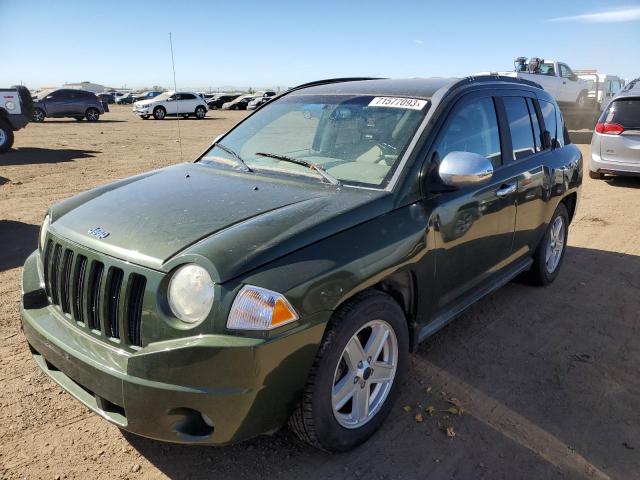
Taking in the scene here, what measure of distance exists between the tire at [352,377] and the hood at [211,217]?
1.47 ft

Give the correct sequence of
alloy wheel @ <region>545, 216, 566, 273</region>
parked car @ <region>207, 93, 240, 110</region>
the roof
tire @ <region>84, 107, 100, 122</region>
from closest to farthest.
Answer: the roof, alloy wheel @ <region>545, 216, 566, 273</region>, tire @ <region>84, 107, 100, 122</region>, parked car @ <region>207, 93, 240, 110</region>

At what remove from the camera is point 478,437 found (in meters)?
2.88

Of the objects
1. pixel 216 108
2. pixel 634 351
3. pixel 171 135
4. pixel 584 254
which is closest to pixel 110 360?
pixel 634 351

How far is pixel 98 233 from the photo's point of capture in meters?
2.60

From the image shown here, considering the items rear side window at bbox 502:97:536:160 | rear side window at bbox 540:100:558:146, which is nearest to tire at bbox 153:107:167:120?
rear side window at bbox 540:100:558:146

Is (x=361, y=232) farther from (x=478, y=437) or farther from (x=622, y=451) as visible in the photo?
(x=622, y=451)

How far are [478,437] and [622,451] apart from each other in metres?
0.75

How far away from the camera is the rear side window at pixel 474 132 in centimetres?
329

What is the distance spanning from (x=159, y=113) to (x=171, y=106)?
881mm

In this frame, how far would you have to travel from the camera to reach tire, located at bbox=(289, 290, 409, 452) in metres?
2.42

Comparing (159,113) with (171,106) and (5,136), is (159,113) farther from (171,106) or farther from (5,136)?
(5,136)

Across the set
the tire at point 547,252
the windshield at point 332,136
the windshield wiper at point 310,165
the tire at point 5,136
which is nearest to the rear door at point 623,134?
the tire at point 547,252

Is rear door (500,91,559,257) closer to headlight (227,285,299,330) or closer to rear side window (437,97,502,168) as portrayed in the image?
rear side window (437,97,502,168)

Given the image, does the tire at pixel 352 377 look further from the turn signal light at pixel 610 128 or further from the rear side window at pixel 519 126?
the turn signal light at pixel 610 128
